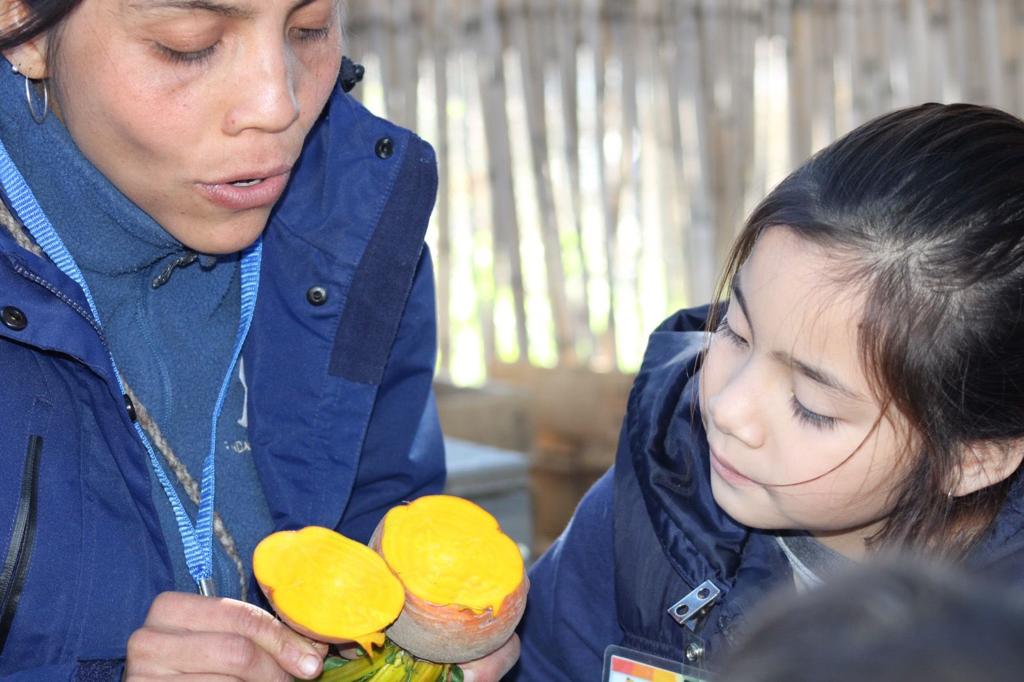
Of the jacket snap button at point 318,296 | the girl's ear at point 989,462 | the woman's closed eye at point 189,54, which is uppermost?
the woman's closed eye at point 189,54

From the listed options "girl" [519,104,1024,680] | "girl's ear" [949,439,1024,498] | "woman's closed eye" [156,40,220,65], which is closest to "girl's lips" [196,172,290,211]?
"woman's closed eye" [156,40,220,65]

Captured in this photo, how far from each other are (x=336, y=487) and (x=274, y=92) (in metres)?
0.58

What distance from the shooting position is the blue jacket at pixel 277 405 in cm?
141

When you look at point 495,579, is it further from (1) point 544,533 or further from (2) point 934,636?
(1) point 544,533

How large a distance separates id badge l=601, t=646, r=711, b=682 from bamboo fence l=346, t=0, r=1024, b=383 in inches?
98.2

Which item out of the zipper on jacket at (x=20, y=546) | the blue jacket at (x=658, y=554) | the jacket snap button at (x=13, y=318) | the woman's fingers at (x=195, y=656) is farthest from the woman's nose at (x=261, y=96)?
the blue jacket at (x=658, y=554)

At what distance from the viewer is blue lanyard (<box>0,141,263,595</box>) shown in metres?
1.47

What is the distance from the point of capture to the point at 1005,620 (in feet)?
1.79

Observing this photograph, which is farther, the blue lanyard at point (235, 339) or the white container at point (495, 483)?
the white container at point (495, 483)

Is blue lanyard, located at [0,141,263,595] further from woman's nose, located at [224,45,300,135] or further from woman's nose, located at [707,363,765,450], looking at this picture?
woman's nose, located at [707,363,765,450]

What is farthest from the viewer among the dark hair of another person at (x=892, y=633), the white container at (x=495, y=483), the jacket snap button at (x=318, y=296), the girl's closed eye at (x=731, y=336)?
the white container at (x=495, y=483)

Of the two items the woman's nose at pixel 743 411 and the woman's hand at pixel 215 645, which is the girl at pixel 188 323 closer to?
the woman's hand at pixel 215 645

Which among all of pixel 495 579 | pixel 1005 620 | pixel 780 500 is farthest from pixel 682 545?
pixel 1005 620

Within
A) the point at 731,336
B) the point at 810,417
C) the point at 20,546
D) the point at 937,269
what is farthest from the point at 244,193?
the point at 937,269
